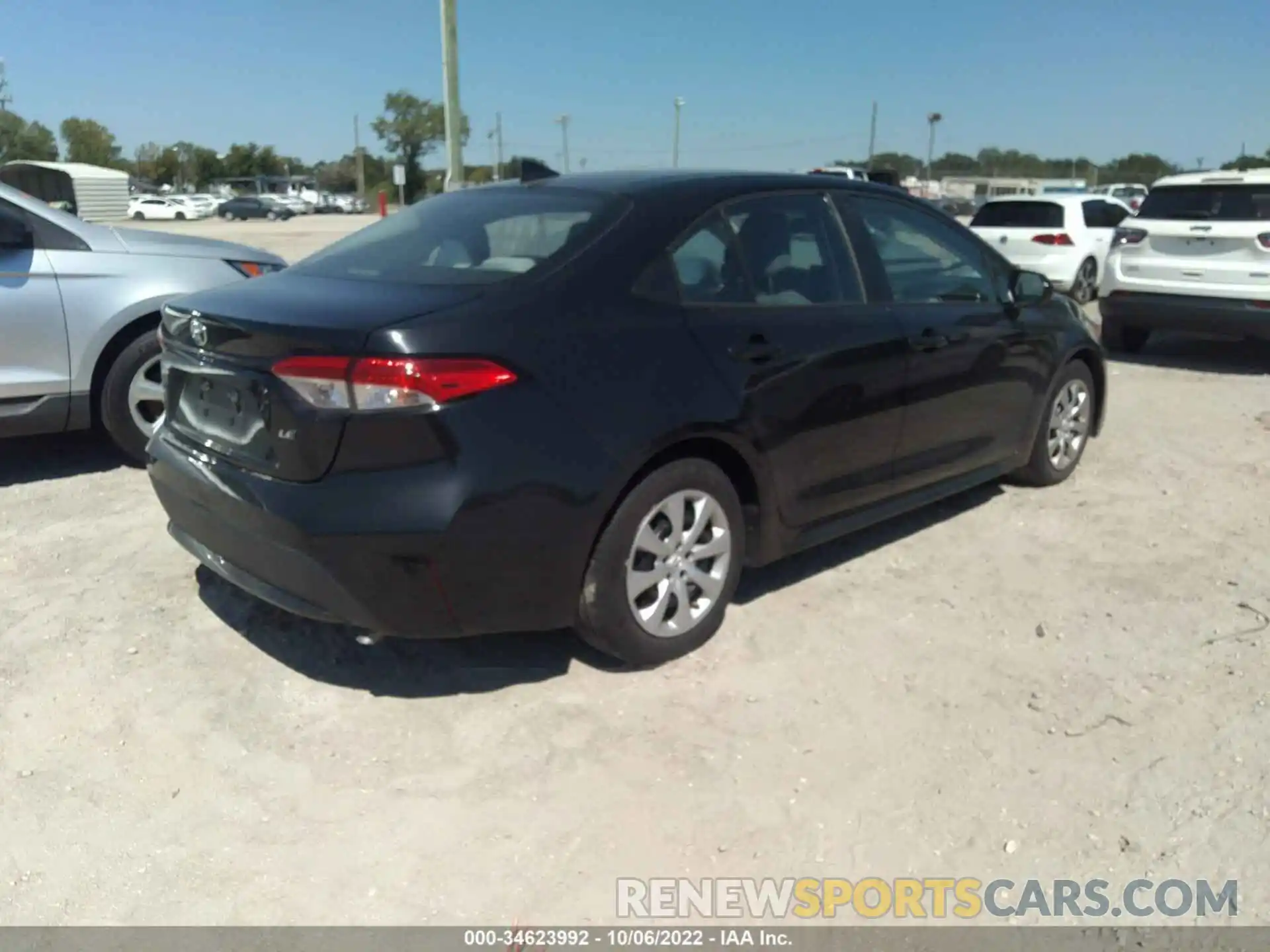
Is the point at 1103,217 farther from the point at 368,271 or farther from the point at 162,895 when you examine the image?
the point at 162,895

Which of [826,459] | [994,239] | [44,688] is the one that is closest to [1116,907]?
[826,459]

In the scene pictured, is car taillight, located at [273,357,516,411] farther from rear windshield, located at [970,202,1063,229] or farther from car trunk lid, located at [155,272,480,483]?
rear windshield, located at [970,202,1063,229]

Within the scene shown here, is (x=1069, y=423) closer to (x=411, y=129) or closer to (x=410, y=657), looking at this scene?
(x=410, y=657)

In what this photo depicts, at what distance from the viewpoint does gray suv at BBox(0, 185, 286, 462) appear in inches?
199

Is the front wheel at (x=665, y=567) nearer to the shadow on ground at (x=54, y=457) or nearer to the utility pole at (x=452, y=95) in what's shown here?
the shadow on ground at (x=54, y=457)

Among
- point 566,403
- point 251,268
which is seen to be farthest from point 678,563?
point 251,268

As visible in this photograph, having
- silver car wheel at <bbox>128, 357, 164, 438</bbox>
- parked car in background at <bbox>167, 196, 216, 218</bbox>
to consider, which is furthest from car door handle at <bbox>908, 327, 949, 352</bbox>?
parked car in background at <bbox>167, 196, 216, 218</bbox>

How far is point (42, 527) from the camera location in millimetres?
4727

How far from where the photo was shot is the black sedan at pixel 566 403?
2867 mm

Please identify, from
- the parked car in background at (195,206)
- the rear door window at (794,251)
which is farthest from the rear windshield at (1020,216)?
the parked car in background at (195,206)

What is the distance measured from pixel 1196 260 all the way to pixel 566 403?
7744 mm

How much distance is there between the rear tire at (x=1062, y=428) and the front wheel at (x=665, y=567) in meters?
2.39
